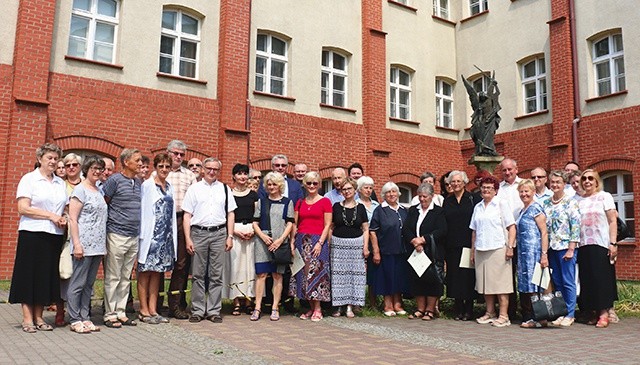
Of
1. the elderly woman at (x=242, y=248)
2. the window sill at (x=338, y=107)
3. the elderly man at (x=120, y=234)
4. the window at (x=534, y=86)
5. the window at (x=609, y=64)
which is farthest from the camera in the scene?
the window at (x=534, y=86)

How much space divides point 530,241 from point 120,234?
4989mm

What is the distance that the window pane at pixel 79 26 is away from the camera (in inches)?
477

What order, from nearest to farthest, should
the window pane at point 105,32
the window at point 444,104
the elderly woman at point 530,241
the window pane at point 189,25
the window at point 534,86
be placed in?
the elderly woman at point 530,241 < the window pane at point 105,32 < the window pane at point 189,25 < the window at point 534,86 < the window at point 444,104

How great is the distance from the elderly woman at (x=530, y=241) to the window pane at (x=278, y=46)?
9435 millimetres

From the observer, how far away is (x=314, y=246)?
7203 millimetres

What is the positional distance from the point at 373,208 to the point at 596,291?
3.09 m

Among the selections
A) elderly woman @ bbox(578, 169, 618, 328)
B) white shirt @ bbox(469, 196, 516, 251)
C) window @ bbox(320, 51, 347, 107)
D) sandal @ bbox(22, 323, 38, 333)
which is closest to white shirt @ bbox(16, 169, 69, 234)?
sandal @ bbox(22, 323, 38, 333)

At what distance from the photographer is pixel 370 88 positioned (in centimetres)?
1634

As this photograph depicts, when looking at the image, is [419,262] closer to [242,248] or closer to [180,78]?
[242,248]

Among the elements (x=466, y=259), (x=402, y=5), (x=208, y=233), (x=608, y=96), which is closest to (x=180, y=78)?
(x=208, y=233)

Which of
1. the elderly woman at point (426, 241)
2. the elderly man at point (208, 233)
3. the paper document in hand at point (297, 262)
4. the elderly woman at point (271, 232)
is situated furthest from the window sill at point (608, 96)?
the elderly man at point (208, 233)

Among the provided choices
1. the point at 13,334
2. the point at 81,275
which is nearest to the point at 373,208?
the point at 81,275

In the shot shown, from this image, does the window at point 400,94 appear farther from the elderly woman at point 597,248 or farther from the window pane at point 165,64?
the elderly woman at point 597,248

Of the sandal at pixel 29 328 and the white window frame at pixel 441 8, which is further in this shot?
the white window frame at pixel 441 8
